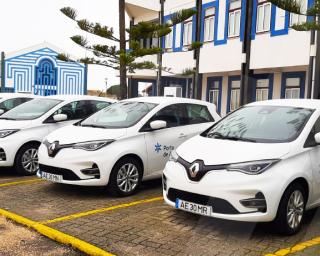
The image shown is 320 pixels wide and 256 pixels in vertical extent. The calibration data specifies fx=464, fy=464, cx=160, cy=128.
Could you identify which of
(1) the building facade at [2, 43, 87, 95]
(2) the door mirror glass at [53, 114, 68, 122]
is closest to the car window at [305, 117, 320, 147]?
(2) the door mirror glass at [53, 114, 68, 122]

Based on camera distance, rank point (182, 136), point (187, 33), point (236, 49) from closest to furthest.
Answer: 1. point (182, 136)
2. point (236, 49)
3. point (187, 33)

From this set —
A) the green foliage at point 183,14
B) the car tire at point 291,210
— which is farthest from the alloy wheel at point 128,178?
the green foliage at point 183,14

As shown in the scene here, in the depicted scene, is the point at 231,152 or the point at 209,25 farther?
the point at 209,25

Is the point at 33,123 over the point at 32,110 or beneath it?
beneath

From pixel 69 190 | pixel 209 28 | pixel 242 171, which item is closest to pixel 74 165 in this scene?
pixel 69 190

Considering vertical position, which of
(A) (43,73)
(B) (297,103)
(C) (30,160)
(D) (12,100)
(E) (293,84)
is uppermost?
(A) (43,73)

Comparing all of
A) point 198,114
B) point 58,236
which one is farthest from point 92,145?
point 198,114

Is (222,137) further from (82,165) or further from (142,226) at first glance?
(82,165)

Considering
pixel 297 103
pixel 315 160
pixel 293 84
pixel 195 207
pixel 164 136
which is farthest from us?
pixel 293 84

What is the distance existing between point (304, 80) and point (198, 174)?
14.9 meters

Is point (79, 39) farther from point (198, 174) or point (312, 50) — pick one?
point (198, 174)

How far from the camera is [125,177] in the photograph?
7.13m

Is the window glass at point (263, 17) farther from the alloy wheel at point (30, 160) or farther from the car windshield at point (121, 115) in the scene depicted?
the alloy wheel at point (30, 160)

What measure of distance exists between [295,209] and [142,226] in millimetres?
1811
